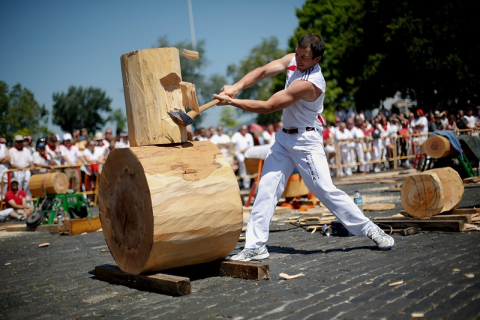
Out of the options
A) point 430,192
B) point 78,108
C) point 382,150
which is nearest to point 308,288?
point 430,192

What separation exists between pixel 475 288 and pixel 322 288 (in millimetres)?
1115

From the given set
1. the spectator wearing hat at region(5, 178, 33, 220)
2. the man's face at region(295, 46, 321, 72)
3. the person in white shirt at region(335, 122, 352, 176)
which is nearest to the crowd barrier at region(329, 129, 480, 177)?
the person in white shirt at region(335, 122, 352, 176)

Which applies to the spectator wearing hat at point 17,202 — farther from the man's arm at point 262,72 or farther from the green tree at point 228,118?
the green tree at point 228,118

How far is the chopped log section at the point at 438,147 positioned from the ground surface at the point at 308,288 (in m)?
6.05

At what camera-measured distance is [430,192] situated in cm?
669

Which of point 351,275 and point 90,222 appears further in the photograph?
point 90,222

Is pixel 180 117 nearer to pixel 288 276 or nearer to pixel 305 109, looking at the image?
pixel 305 109

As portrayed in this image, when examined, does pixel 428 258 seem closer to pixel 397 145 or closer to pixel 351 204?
pixel 351 204


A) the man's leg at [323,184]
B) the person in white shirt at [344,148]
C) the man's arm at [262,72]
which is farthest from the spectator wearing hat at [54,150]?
the man's leg at [323,184]

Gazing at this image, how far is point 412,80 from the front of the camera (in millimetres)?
35719

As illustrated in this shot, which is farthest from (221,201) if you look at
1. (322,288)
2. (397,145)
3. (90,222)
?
(397,145)

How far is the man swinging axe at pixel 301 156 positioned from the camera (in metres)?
5.32

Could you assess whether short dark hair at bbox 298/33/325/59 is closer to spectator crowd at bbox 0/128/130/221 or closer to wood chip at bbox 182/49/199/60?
wood chip at bbox 182/49/199/60

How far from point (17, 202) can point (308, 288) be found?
1172 centimetres
